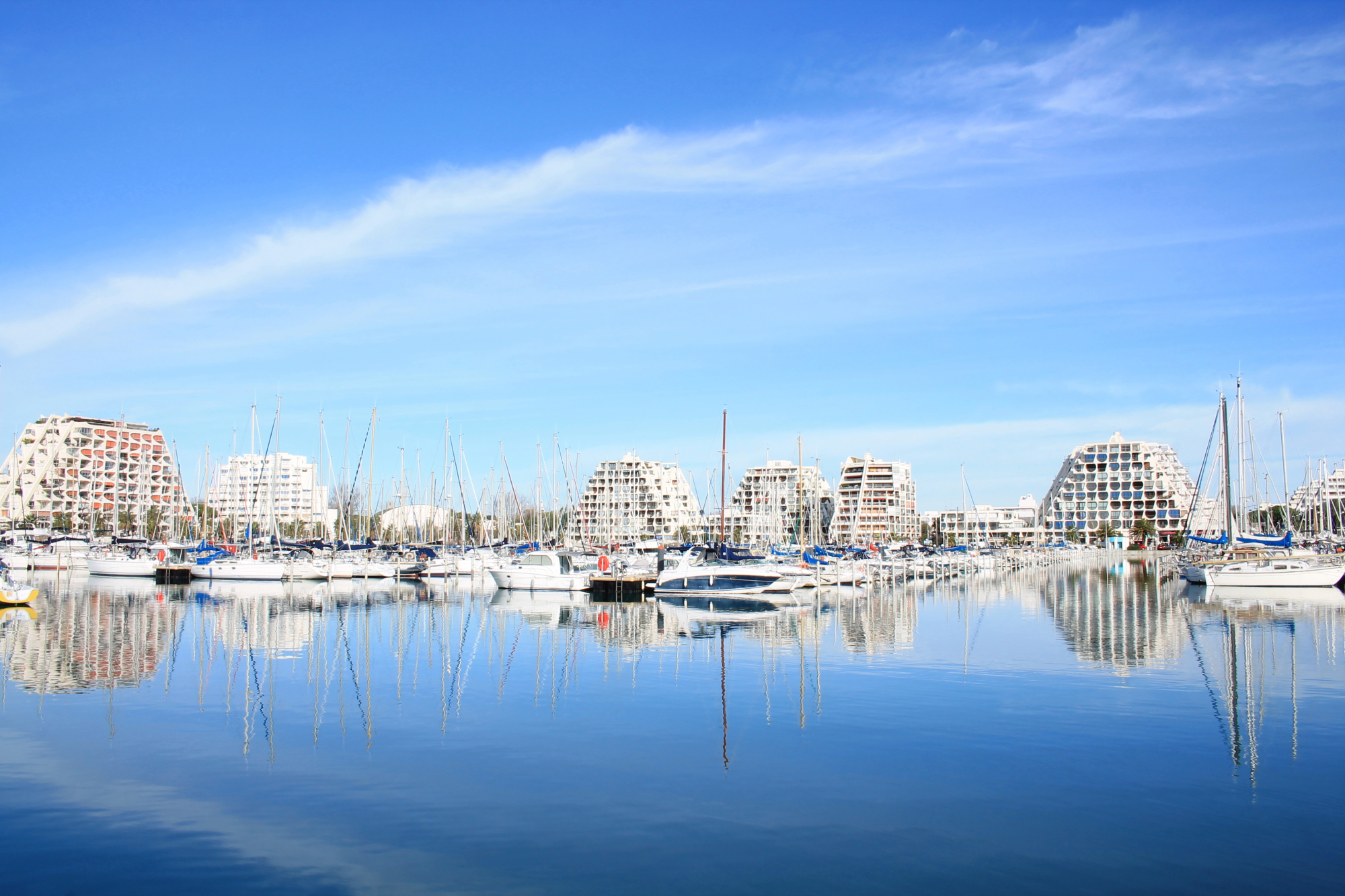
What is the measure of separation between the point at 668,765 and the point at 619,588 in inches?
1463

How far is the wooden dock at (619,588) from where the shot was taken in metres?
52.1

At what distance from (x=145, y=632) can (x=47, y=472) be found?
118 metres

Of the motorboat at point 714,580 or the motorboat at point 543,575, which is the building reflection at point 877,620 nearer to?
the motorboat at point 714,580

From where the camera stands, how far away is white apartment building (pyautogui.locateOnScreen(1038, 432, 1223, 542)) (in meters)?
190

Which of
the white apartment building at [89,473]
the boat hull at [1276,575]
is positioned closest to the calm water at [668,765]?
the boat hull at [1276,575]

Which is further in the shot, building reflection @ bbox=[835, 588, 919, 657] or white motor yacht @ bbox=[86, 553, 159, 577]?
white motor yacht @ bbox=[86, 553, 159, 577]

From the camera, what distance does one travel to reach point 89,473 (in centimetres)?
13762

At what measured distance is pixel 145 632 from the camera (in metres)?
32.8

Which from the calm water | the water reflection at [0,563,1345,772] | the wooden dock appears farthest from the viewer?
the wooden dock

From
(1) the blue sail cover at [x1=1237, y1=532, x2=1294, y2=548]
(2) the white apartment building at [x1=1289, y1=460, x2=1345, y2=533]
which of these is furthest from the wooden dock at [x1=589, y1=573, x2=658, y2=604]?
(2) the white apartment building at [x1=1289, y1=460, x2=1345, y2=533]

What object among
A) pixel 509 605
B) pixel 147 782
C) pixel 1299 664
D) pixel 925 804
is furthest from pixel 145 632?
pixel 1299 664

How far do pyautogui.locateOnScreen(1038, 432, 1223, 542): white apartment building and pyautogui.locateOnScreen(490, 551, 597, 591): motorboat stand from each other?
152627mm

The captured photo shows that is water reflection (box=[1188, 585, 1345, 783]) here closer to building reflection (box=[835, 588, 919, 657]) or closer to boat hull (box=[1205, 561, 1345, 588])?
boat hull (box=[1205, 561, 1345, 588])

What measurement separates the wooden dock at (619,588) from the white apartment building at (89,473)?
3214 inches
